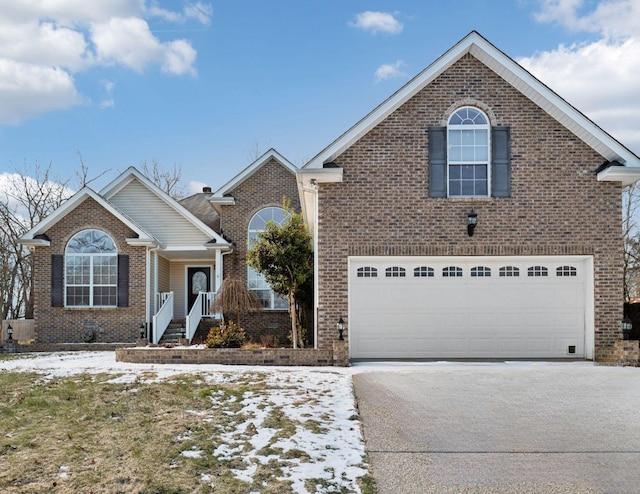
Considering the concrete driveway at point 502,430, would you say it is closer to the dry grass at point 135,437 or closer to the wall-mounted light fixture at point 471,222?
the dry grass at point 135,437

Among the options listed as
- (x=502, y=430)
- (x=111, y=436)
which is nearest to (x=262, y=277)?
(x=111, y=436)

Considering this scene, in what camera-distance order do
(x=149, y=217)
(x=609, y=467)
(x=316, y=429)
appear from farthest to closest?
1. (x=149, y=217)
2. (x=316, y=429)
3. (x=609, y=467)

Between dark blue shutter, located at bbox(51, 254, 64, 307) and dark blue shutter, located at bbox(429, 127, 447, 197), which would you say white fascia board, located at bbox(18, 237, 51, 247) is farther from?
dark blue shutter, located at bbox(429, 127, 447, 197)

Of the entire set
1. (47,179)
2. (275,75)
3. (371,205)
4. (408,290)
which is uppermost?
(275,75)

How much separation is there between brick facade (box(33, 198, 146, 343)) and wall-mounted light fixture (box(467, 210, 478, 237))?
35.0ft

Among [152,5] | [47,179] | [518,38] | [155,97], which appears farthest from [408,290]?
[47,179]

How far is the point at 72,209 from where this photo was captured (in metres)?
18.8

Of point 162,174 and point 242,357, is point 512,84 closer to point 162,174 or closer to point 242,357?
point 242,357

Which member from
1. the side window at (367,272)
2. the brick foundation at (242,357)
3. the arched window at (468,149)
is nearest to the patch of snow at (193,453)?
the brick foundation at (242,357)

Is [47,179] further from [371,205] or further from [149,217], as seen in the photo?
[371,205]

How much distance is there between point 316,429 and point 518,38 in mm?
10691

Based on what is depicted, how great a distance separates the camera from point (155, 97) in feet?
61.6

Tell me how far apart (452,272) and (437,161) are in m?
2.52

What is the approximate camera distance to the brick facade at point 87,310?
60.7ft
